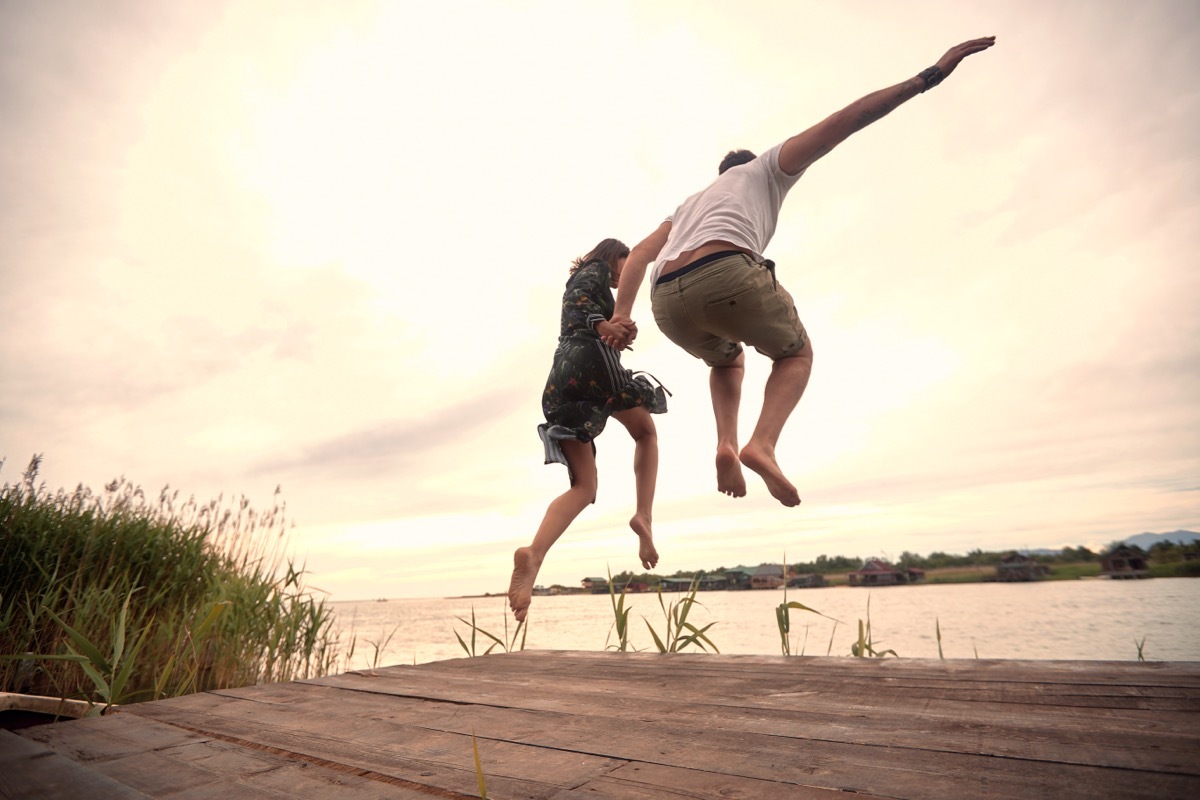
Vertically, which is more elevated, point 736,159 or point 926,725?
point 736,159

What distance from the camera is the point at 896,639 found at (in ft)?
39.9

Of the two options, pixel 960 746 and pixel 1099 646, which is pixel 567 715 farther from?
pixel 1099 646

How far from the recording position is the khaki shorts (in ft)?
7.21

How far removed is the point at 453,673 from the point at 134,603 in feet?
10.5

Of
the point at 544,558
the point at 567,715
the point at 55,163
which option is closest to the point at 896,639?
the point at 544,558

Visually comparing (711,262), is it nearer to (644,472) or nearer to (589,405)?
(589,405)

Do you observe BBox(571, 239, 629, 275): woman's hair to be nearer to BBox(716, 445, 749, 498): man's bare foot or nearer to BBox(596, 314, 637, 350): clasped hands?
BBox(596, 314, 637, 350): clasped hands

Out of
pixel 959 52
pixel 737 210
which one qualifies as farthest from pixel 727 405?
pixel 959 52

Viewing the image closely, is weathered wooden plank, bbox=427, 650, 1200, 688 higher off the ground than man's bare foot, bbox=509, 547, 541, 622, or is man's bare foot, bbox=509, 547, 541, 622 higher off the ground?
man's bare foot, bbox=509, 547, 541, 622

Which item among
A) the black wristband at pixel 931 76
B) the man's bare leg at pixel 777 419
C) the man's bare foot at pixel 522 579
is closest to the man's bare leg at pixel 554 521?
the man's bare foot at pixel 522 579

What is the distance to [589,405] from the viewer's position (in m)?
2.88

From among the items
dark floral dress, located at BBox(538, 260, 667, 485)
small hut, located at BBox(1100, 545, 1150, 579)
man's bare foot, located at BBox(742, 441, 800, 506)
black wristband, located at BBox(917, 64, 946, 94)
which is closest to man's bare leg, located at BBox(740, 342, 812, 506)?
man's bare foot, located at BBox(742, 441, 800, 506)

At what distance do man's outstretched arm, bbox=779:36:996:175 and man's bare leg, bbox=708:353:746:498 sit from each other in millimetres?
906

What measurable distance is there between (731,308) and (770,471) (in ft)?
2.09
